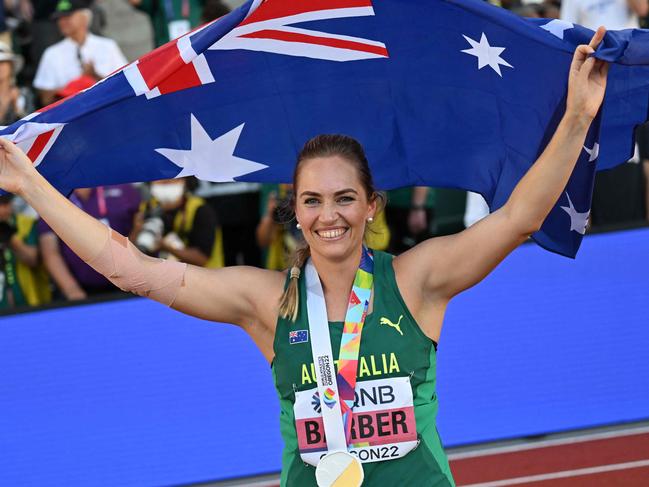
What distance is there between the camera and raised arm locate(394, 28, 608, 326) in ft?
12.0

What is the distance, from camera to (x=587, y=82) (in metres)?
3.68

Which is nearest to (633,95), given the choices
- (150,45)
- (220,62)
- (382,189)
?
(382,189)

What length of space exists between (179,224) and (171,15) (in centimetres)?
205

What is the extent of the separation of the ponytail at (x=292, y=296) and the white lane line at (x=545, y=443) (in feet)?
12.6

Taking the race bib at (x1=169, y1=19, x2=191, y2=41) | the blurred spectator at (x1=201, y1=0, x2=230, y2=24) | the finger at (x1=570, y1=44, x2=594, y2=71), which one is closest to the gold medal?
the finger at (x1=570, y1=44, x2=594, y2=71)

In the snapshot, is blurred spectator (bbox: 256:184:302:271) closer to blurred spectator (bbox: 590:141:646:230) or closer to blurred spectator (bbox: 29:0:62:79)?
blurred spectator (bbox: 590:141:646:230)

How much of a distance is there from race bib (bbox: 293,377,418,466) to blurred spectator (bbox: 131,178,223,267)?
4.08 metres

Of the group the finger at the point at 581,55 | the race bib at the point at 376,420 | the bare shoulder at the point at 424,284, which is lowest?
the race bib at the point at 376,420

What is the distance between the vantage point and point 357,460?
3.71m

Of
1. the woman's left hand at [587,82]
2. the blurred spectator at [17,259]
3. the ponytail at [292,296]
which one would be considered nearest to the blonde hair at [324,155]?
the ponytail at [292,296]

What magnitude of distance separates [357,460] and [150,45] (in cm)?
642

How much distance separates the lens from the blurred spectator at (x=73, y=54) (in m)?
9.04

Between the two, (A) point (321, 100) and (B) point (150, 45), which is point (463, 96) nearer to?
(A) point (321, 100)

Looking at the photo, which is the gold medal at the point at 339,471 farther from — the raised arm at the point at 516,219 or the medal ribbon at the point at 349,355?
the raised arm at the point at 516,219
